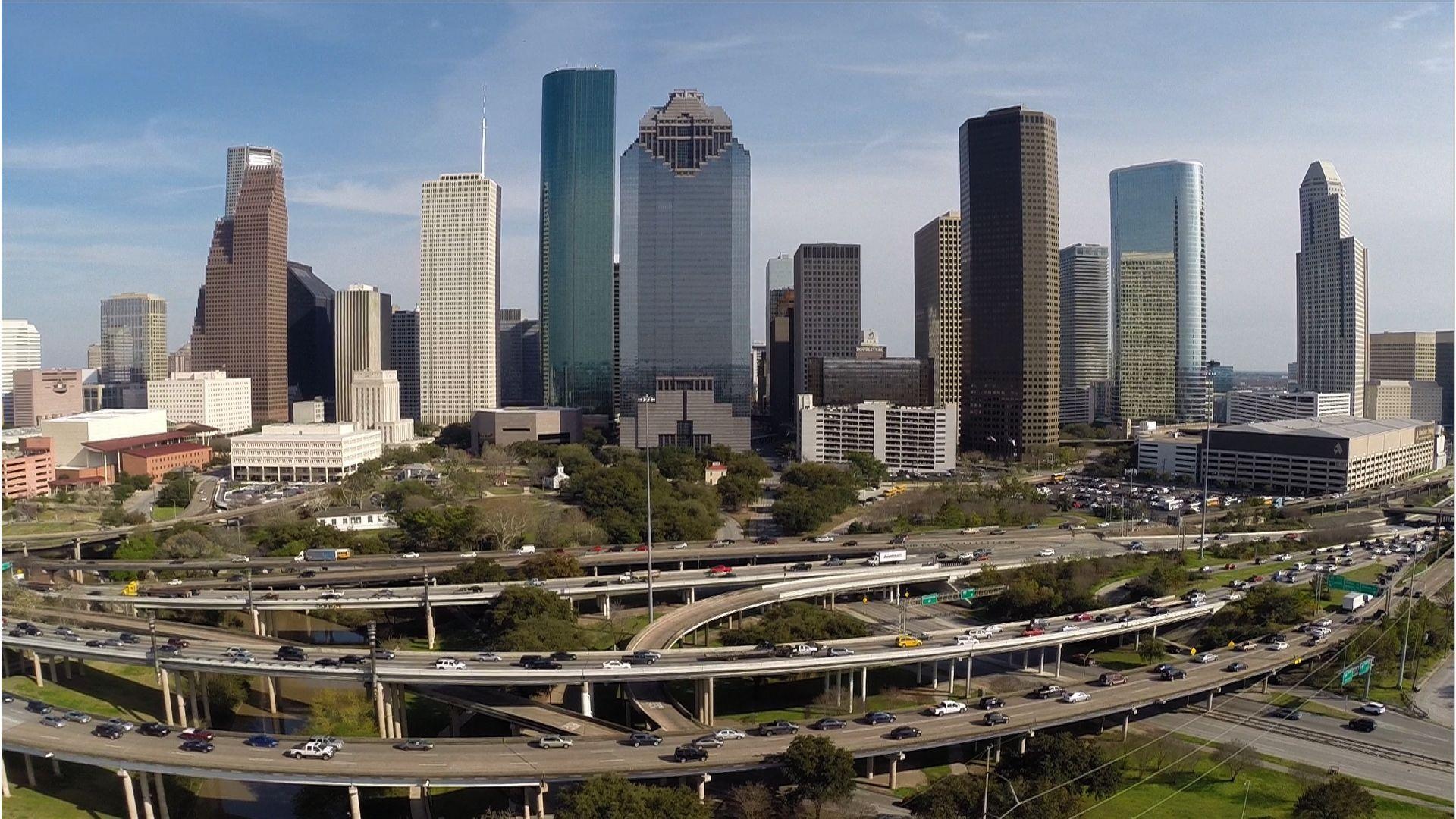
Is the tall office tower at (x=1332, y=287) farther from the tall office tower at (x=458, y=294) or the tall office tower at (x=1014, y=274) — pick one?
the tall office tower at (x=458, y=294)

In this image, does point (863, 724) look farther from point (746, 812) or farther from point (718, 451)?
point (718, 451)

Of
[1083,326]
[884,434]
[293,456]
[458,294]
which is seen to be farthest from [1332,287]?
[293,456]

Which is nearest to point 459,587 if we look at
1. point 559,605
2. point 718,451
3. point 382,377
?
point 559,605

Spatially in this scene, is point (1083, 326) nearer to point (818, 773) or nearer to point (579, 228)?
point (579, 228)

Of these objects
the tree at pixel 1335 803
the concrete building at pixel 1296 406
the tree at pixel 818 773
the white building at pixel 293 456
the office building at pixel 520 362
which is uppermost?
the office building at pixel 520 362

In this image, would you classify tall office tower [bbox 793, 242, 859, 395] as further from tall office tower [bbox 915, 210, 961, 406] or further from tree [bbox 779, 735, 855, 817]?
tree [bbox 779, 735, 855, 817]

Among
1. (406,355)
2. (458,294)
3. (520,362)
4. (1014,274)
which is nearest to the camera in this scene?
(1014,274)

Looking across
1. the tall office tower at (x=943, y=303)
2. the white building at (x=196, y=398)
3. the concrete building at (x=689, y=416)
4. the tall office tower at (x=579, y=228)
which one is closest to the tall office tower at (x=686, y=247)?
the concrete building at (x=689, y=416)
